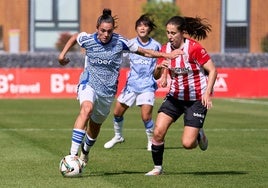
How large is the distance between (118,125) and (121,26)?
33912mm

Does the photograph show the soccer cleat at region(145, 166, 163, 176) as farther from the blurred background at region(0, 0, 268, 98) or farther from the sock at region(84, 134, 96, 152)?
the blurred background at region(0, 0, 268, 98)

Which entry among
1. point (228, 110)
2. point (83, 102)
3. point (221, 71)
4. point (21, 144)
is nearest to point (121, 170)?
point (83, 102)

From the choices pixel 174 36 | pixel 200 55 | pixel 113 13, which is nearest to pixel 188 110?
pixel 200 55

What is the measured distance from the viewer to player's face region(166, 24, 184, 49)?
13.4 meters

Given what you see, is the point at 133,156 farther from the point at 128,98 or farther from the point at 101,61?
the point at 101,61

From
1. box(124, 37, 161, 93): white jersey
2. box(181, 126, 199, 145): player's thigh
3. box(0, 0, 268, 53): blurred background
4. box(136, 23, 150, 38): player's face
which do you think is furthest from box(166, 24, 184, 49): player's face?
box(0, 0, 268, 53): blurred background

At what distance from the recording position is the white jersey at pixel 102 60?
45.5ft

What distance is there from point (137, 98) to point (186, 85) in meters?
4.69

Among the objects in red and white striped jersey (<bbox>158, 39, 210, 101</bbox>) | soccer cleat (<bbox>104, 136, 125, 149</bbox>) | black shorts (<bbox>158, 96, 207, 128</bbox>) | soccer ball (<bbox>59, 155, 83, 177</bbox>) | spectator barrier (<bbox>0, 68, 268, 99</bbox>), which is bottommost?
spectator barrier (<bbox>0, 68, 268, 99</bbox>)

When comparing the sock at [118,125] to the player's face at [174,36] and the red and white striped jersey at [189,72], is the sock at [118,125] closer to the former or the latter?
the red and white striped jersey at [189,72]

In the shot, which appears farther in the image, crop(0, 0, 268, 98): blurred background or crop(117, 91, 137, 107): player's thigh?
crop(0, 0, 268, 98): blurred background

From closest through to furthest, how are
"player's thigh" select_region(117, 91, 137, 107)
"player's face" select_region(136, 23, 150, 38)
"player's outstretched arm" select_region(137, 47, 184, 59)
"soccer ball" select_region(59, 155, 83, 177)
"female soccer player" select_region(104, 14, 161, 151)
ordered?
"soccer ball" select_region(59, 155, 83, 177) < "player's outstretched arm" select_region(137, 47, 184, 59) < "player's face" select_region(136, 23, 150, 38) < "female soccer player" select_region(104, 14, 161, 151) < "player's thigh" select_region(117, 91, 137, 107)

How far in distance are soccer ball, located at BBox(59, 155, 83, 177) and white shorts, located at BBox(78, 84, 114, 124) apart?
930mm

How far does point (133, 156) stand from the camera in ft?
54.3
